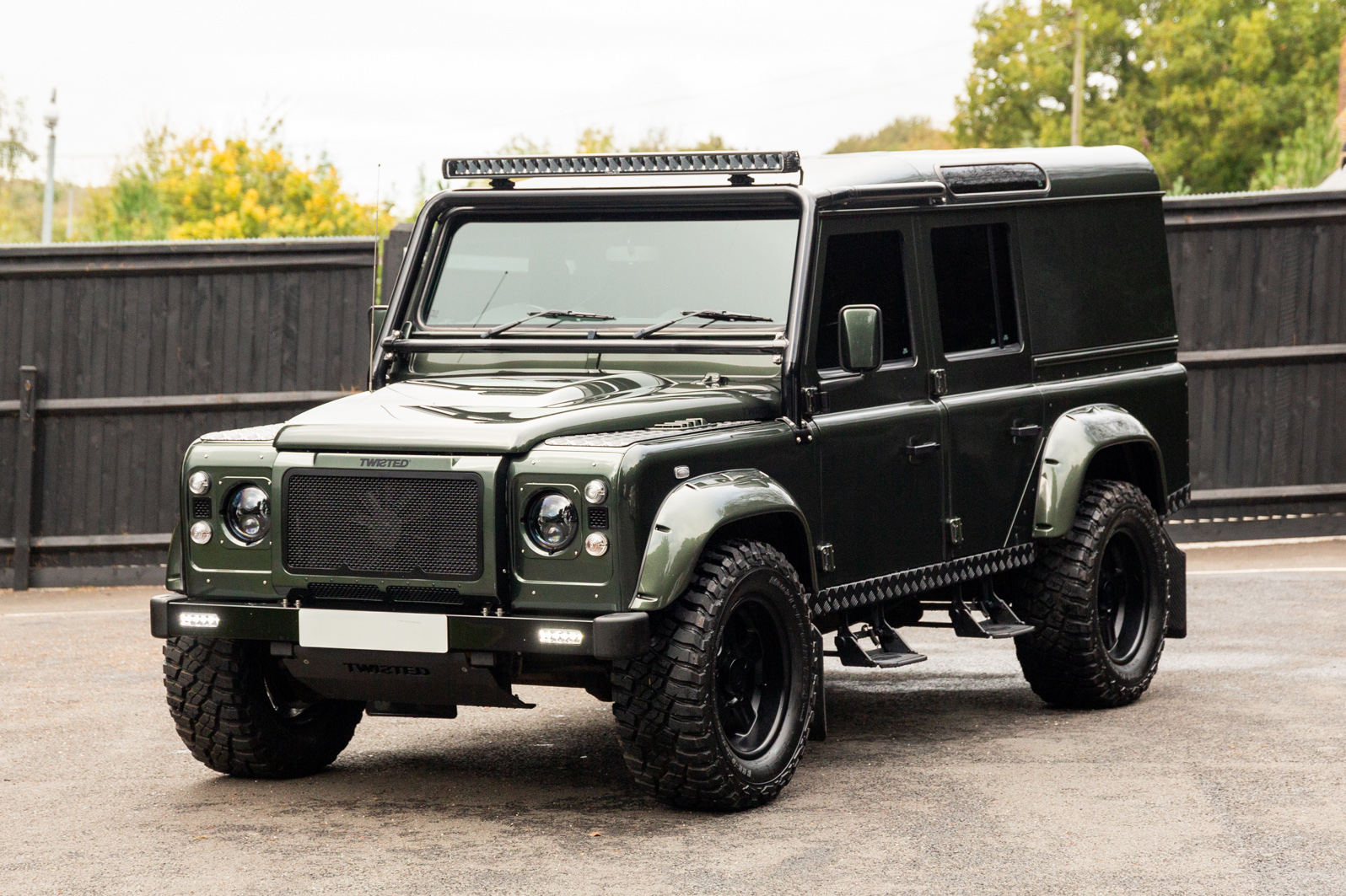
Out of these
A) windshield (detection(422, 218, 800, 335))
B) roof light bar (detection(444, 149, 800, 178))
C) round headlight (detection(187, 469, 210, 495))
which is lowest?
round headlight (detection(187, 469, 210, 495))

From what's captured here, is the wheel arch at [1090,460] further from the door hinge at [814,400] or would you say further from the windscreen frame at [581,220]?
the windscreen frame at [581,220]

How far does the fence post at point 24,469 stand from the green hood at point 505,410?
610 centimetres

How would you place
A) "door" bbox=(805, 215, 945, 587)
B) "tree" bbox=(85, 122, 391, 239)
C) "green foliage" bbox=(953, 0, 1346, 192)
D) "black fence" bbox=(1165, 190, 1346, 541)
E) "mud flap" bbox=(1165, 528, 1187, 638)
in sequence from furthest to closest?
"green foliage" bbox=(953, 0, 1346, 192), "tree" bbox=(85, 122, 391, 239), "black fence" bbox=(1165, 190, 1346, 541), "mud flap" bbox=(1165, 528, 1187, 638), "door" bbox=(805, 215, 945, 587)

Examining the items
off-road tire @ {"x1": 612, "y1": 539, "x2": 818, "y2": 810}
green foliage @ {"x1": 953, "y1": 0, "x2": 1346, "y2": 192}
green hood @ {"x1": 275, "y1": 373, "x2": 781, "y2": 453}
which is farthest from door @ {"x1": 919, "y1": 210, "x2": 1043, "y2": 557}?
green foliage @ {"x1": 953, "y1": 0, "x2": 1346, "y2": 192}

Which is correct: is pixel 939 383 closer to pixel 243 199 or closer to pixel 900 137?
pixel 243 199

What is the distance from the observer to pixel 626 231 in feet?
23.1

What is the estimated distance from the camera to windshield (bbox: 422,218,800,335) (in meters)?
6.82

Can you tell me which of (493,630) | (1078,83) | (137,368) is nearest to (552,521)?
(493,630)

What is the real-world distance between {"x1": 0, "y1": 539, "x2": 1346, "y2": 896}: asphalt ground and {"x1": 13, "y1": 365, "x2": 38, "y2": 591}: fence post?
10.2 feet

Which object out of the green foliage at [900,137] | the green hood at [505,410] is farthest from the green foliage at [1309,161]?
the green foliage at [900,137]

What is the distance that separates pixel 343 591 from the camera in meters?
5.97

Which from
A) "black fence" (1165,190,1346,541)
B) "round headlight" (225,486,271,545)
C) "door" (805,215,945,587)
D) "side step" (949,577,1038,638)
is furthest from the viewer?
"black fence" (1165,190,1346,541)

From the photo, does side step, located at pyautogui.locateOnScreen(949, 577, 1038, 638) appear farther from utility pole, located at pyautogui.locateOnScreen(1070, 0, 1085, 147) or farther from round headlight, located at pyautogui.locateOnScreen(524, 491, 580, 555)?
utility pole, located at pyautogui.locateOnScreen(1070, 0, 1085, 147)

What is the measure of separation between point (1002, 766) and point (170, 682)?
122 inches
